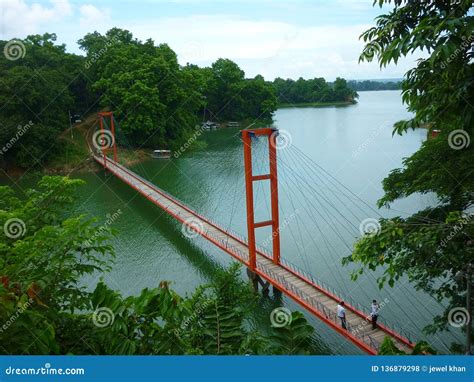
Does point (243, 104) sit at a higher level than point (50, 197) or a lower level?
higher

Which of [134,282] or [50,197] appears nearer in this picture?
[50,197]

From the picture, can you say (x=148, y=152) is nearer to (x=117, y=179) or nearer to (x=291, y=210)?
(x=117, y=179)

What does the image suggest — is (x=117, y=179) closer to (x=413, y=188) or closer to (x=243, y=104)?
(x=413, y=188)

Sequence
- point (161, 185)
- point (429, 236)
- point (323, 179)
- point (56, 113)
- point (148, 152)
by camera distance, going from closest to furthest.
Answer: point (429, 236) → point (323, 179) → point (161, 185) → point (56, 113) → point (148, 152)

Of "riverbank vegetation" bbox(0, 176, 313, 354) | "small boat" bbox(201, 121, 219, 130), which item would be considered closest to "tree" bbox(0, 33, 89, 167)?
"small boat" bbox(201, 121, 219, 130)

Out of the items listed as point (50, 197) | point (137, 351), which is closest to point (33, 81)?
point (50, 197)

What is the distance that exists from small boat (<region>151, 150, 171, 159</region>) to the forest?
2.74 feet

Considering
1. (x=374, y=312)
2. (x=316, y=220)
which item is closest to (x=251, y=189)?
(x=374, y=312)

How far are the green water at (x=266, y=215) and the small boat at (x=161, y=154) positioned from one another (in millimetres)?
801

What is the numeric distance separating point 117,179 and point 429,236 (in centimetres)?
1737

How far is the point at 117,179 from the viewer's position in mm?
19125

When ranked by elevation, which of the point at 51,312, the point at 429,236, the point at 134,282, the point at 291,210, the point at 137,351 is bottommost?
the point at 134,282

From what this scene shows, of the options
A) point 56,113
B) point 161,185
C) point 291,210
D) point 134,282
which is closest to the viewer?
point 134,282

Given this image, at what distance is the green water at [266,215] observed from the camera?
26.4 ft
